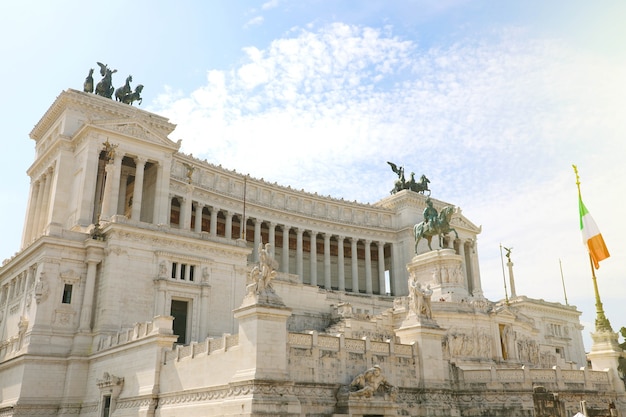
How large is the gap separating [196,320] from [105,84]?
119 ft

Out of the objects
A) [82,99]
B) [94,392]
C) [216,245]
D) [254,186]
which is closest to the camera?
[94,392]

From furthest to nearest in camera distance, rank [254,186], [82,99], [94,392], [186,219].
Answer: [254,186] → [186,219] → [82,99] → [94,392]

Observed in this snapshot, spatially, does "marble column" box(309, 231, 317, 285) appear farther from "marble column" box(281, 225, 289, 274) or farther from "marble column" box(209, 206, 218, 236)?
"marble column" box(209, 206, 218, 236)

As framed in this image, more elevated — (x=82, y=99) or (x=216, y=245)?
(x=82, y=99)

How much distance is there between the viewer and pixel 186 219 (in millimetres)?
68688

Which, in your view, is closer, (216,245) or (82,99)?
(216,245)

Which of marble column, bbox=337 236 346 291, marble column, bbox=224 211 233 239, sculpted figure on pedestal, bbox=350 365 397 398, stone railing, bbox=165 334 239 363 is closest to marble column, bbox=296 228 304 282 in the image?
marble column, bbox=337 236 346 291

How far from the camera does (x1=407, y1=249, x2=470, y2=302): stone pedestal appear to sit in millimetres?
56575

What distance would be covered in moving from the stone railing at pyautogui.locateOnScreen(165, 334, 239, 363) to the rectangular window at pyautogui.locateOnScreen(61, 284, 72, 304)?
1480cm

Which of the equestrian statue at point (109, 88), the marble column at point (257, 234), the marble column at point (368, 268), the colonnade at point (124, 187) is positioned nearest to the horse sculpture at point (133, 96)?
the equestrian statue at point (109, 88)

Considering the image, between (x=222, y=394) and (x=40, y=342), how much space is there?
69.6ft

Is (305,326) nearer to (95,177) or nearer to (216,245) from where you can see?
(216,245)

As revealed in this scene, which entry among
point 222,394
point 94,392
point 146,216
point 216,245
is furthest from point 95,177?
point 222,394

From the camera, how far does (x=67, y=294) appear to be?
1761 inches
